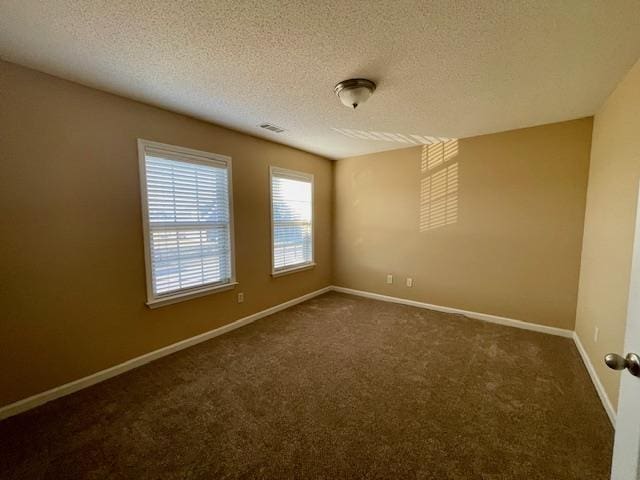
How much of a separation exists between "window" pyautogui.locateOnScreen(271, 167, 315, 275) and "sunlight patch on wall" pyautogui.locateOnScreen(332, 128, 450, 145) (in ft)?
3.51

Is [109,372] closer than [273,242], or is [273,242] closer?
[109,372]

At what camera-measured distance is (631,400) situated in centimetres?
73

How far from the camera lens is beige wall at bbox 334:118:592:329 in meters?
2.85

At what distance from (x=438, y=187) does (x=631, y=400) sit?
3203mm

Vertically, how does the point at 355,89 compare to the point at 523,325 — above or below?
above

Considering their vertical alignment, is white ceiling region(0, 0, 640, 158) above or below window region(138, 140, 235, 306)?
above

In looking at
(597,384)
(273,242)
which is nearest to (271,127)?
(273,242)

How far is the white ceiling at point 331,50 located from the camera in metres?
1.30

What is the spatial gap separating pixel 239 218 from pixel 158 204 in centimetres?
91

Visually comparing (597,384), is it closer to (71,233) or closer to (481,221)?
(481,221)

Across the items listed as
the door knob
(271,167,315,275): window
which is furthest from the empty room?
(271,167,315,275): window

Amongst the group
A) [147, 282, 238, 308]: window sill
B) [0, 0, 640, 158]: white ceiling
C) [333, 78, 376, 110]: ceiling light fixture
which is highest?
[0, 0, 640, 158]: white ceiling

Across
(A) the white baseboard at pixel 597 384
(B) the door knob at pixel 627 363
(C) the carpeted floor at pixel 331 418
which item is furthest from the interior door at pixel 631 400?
(A) the white baseboard at pixel 597 384

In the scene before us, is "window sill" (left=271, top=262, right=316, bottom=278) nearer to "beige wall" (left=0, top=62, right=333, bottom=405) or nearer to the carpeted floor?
the carpeted floor
